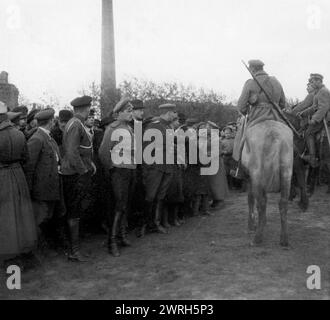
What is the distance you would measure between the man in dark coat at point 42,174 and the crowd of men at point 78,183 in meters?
0.01

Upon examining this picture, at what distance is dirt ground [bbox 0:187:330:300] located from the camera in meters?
5.00

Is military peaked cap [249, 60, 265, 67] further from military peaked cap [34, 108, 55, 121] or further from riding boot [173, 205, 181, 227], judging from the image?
military peaked cap [34, 108, 55, 121]

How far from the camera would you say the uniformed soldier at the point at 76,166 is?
6.21 m

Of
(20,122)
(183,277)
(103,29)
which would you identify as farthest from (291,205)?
(103,29)

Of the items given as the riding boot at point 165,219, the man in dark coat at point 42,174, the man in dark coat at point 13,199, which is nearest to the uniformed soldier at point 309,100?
the riding boot at point 165,219

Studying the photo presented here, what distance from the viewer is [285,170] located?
653cm

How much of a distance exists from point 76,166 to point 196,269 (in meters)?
2.07

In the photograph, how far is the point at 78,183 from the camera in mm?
6387

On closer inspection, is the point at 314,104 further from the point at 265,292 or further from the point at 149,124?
the point at 265,292

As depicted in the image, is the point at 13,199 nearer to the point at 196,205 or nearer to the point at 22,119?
the point at 22,119

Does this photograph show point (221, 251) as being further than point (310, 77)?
No

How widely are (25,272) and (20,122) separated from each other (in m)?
2.58

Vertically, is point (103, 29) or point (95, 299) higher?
point (103, 29)
